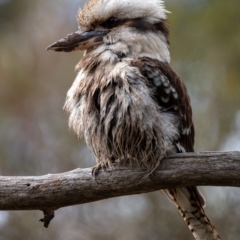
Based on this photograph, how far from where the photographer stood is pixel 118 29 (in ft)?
12.4

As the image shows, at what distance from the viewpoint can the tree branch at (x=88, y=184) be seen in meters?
3.28

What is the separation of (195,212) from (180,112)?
0.64 meters

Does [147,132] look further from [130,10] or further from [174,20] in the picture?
[174,20]

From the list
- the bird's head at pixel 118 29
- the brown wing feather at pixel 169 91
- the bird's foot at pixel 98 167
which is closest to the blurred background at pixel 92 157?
the brown wing feather at pixel 169 91

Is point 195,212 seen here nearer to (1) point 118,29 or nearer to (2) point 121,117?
(2) point 121,117

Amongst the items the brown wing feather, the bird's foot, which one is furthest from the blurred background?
the bird's foot

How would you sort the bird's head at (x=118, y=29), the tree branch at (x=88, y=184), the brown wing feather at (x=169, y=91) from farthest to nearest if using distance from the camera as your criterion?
1. the bird's head at (x=118, y=29)
2. the brown wing feather at (x=169, y=91)
3. the tree branch at (x=88, y=184)

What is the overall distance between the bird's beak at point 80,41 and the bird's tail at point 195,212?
102 cm

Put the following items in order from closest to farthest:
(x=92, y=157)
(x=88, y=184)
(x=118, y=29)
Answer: (x=88, y=184), (x=118, y=29), (x=92, y=157)

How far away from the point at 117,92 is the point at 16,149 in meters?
3.56

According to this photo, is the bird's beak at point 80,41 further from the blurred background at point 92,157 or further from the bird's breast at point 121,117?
the blurred background at point 92,157

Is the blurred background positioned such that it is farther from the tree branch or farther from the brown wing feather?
the tree branch

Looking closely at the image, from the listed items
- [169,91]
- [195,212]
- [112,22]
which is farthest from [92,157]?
[169,91]

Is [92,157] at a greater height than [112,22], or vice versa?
[112,22]
